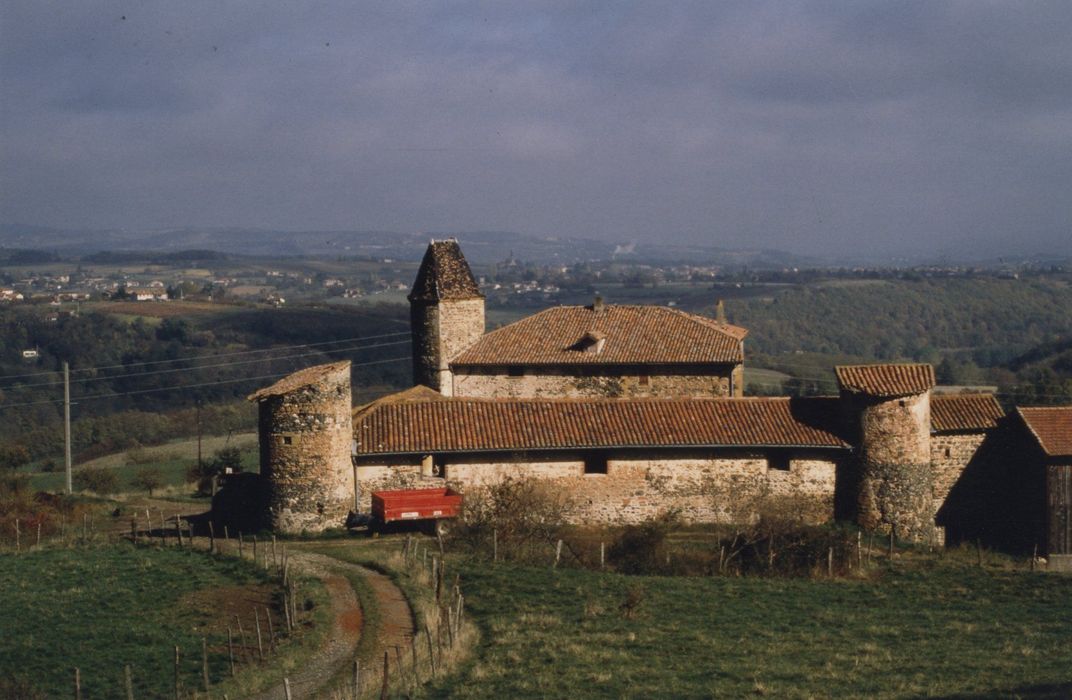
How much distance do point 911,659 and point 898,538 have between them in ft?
39.2

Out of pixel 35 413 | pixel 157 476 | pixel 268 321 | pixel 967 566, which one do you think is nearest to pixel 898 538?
pixel 967 566

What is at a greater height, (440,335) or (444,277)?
(444,277)

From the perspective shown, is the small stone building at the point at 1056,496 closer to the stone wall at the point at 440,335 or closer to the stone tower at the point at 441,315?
the stone tower at the point at 441,315

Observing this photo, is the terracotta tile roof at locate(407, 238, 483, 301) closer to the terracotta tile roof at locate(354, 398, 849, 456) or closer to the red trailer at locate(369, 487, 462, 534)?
the terracotta tile roof at locate(354, 398, 849, 456)

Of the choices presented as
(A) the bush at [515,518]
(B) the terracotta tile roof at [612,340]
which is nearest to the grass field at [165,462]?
(B) the terracotta tile roof at [612,340]

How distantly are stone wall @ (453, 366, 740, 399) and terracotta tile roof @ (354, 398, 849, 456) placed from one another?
4754 millimetres

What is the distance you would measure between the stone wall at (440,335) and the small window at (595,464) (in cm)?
904

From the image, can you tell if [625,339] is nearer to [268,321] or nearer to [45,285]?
[268,321]

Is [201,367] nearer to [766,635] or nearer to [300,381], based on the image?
[300,381]

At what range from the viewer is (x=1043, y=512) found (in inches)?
1149

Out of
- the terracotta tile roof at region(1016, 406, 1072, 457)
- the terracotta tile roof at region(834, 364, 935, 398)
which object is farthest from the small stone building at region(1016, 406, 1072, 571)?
the terracotta tile roof at region(834, 364, 935, 398)

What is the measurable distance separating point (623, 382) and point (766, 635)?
1749 centimetres

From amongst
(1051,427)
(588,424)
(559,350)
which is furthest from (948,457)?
(559,350)

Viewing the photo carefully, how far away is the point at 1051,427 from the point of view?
29734 millimetres
